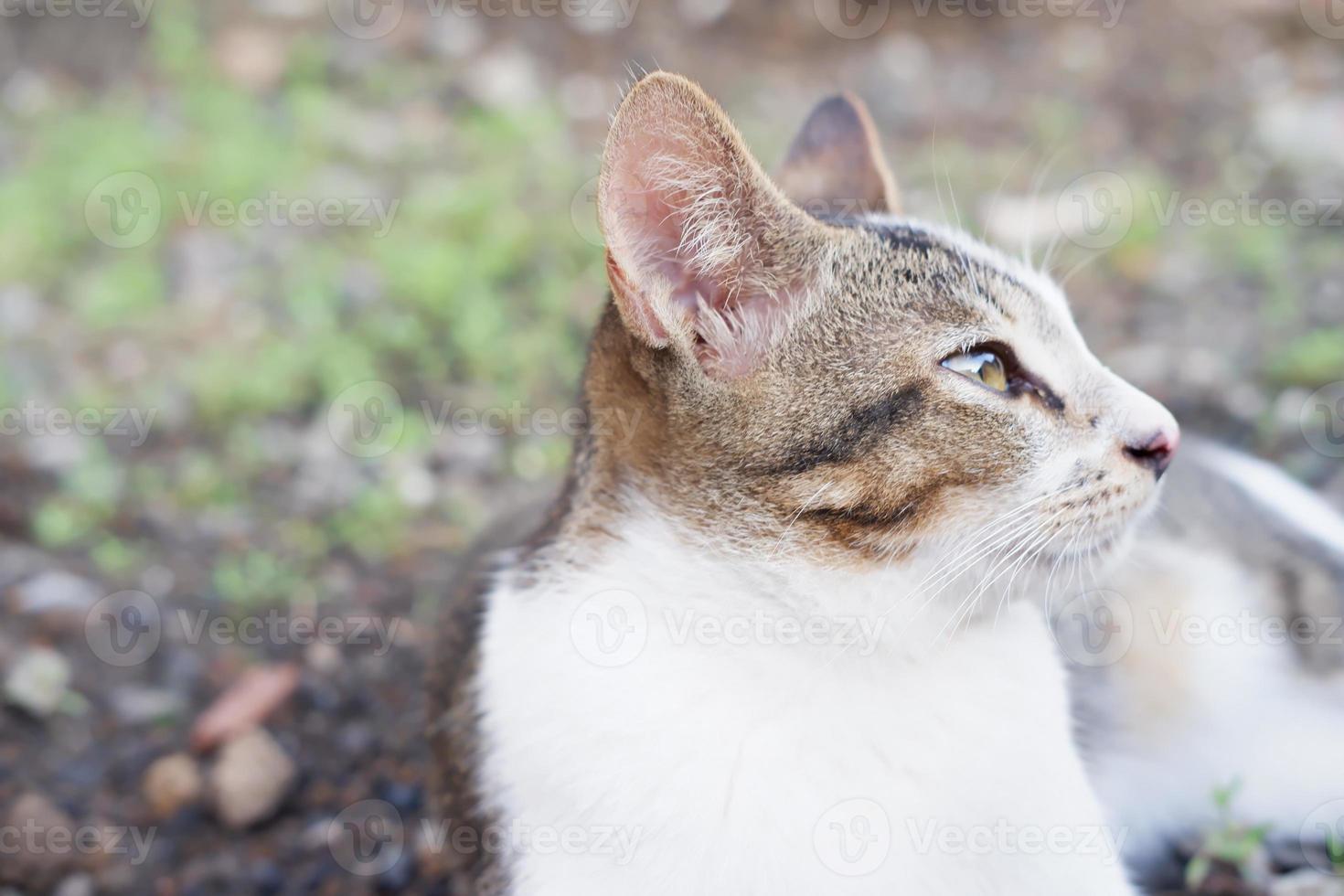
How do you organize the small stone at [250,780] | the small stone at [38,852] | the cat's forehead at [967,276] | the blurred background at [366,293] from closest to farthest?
1. the cat's forehead at [967,276]
2. the small stone at [38,852]
3. the small stone at [250,780]
4. the blurred background at [366,293]

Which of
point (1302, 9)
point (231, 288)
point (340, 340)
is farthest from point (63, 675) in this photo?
point (1302, 9)

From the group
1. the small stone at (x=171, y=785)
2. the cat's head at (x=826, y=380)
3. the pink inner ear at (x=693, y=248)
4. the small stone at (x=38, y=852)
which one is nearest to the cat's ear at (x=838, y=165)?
the cat's head at (x=826, y=380)

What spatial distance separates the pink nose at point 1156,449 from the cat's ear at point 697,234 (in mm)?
723

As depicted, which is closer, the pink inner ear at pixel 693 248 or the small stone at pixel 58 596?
the pink inner ear at pixel 693 248

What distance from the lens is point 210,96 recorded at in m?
6.26

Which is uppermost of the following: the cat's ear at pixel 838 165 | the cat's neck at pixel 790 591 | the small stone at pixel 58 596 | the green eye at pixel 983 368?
the cat's ear at pixel 838 165

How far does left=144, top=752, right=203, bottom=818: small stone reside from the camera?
130 inches

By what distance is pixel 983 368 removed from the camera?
2.36 m

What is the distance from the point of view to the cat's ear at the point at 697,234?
2137 millimetres

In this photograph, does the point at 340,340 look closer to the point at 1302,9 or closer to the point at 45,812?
the point at 45,812

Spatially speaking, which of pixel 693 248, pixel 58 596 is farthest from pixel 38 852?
pixel 693 248

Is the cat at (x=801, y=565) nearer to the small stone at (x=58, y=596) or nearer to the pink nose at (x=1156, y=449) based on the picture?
the pink nose at (x=1156, y=449)

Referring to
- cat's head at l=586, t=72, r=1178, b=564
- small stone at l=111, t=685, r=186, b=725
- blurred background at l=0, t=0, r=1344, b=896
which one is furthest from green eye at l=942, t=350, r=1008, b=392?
small stone at l=111, t=685, r=186, b=725

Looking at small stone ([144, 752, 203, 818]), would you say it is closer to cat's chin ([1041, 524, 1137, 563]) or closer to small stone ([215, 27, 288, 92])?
cat's chin ([1041, 524, 1137, 563])
